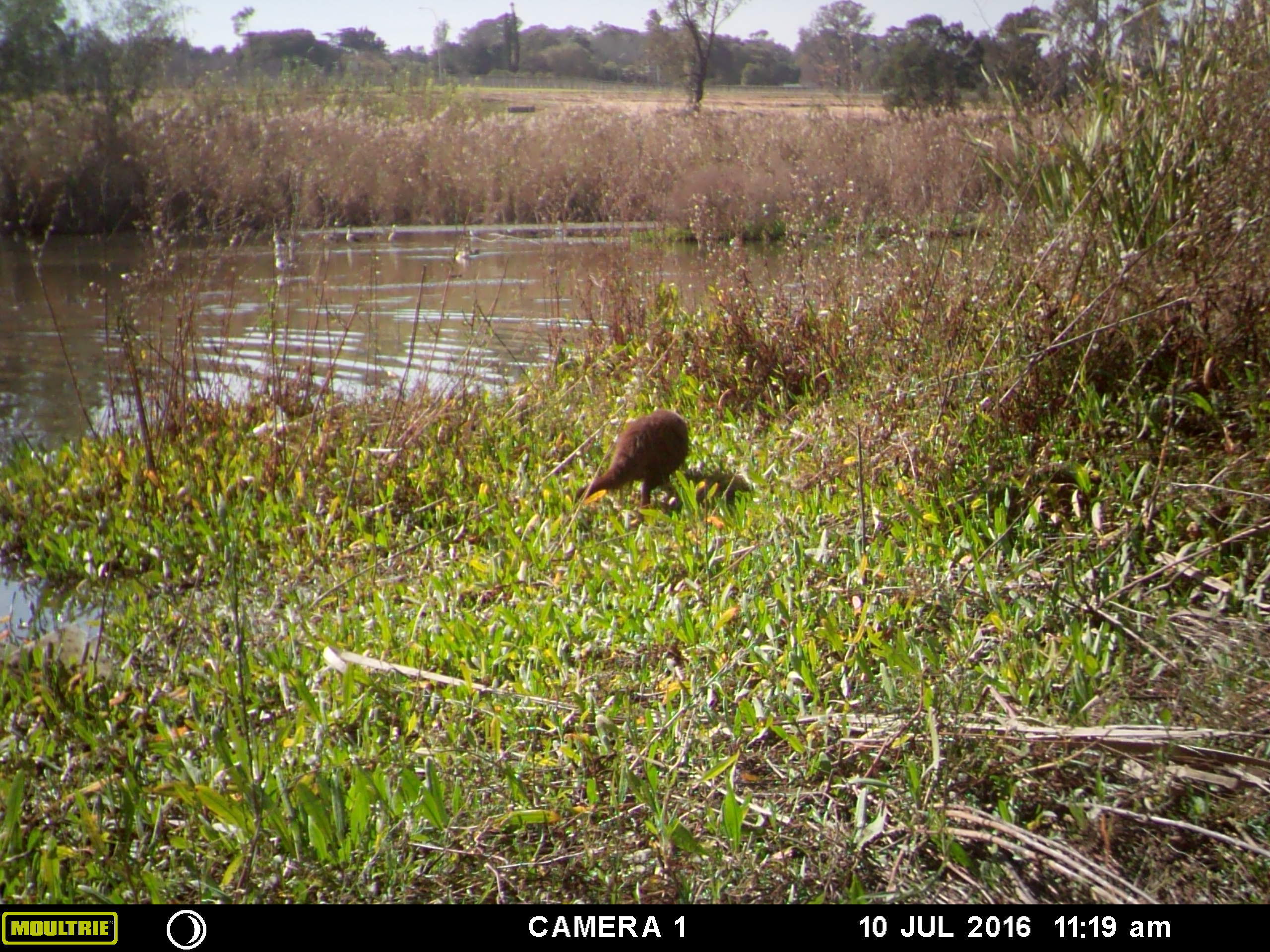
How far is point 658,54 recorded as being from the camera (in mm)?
23031

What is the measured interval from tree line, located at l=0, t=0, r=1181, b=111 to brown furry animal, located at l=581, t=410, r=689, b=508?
259cm

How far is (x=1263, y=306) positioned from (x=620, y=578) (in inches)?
102

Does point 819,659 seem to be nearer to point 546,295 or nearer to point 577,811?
point 577,811

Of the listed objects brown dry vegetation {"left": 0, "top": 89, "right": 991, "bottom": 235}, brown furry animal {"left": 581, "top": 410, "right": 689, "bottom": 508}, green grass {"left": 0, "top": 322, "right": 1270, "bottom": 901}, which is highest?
brown dry vegetation {"left": 0, "top": 89, "right": 991, "bottom": 235}

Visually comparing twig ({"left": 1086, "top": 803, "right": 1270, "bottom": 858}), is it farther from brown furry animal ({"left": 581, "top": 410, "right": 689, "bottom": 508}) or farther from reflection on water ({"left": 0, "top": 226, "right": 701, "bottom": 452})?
reflection on water ({"left": 0, "top": 226, "right": 701, "bottom": 452})

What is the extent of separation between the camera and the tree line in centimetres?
556

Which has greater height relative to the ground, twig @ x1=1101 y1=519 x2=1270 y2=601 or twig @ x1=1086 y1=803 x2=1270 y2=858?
twig @ x1=1101 y1=519 x2=1270 y2=601

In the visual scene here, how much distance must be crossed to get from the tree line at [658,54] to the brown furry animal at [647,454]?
2589 mm

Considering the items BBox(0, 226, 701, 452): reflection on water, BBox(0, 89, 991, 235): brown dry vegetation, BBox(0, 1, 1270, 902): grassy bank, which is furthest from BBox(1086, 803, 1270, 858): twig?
BBox(0, 89, 991, 235): brown dry vegetation

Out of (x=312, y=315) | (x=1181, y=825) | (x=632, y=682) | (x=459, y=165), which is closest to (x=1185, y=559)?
(x=1181, y=825)

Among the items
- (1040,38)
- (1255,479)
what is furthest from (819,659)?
(1040,38)

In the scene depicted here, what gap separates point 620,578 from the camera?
3512 mm
